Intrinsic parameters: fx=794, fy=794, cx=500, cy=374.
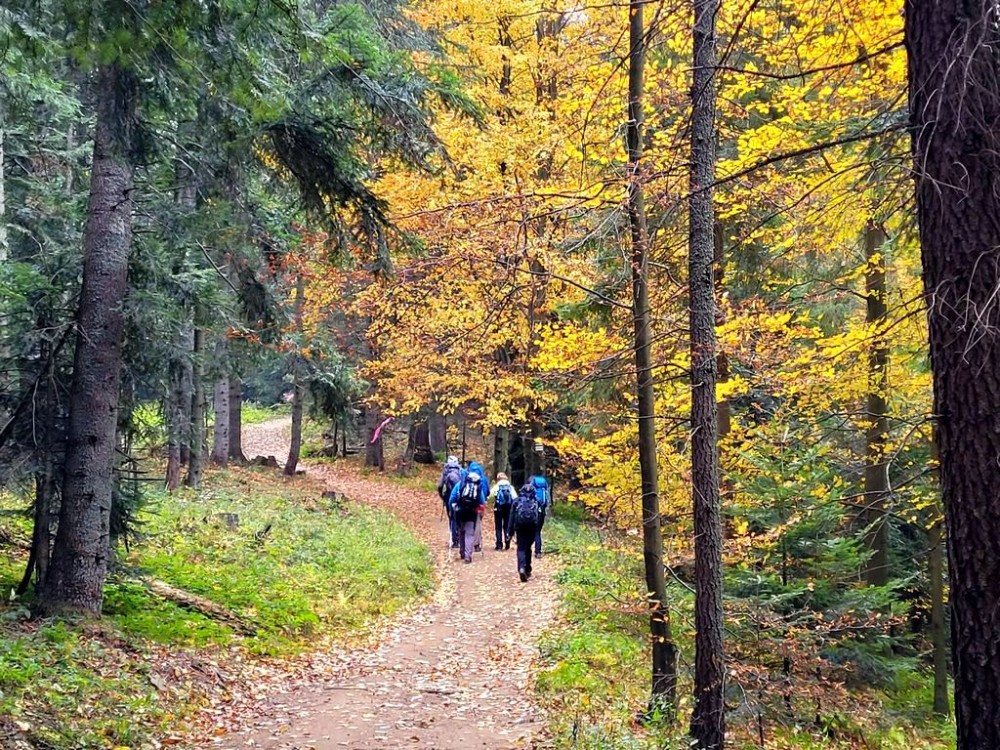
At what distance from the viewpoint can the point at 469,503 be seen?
16.5m

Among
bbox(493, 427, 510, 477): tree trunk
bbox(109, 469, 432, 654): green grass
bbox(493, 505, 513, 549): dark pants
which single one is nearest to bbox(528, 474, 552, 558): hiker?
bbox(493, 505, 513, 549): dark pants

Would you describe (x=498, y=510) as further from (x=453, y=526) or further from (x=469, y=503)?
(x=469, y=503)

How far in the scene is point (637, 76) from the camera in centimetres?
779

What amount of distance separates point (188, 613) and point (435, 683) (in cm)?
305

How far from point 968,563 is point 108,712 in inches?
248

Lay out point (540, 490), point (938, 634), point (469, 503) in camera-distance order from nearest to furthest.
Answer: point (938, 634)
point (469, 503)
point (540, 490)

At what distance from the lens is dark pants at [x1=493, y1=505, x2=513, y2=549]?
18.1 metres

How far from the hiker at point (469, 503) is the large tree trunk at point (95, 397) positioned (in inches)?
346

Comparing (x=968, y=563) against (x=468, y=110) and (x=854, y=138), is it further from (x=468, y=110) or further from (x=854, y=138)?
(x=468, y=110)

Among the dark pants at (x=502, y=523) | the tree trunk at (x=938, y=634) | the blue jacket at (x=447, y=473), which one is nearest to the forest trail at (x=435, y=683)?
the dark pants at (x=502, y=523)

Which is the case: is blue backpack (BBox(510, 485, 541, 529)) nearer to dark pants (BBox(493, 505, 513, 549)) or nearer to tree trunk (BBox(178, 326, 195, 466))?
dark pants (BBox(493, 505, 513, 549))

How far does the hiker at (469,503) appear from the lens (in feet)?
53.5

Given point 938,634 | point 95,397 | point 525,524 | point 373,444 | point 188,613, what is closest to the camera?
point 95,397

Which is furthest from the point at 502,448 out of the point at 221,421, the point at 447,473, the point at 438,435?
the point at 438,435
